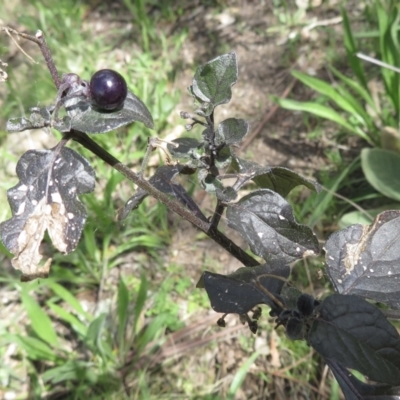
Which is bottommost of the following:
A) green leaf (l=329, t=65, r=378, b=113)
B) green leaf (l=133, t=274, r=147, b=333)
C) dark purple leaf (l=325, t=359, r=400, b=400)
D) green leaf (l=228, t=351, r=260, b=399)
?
green leaf (l=228, t=351, r=260, b=399)

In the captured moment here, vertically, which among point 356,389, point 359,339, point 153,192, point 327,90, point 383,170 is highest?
point 153,192

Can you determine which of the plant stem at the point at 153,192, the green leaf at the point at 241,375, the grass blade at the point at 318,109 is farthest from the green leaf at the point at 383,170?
Result: the plant stem at the point at 153,192

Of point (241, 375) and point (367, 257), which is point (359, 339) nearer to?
point (367, 257)

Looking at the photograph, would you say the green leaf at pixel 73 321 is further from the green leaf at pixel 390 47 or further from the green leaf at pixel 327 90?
the green leaf at pixel 390 47

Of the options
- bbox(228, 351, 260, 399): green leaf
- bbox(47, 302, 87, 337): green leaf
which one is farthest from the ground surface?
bbox(47, 302, 87, 337): green leaf

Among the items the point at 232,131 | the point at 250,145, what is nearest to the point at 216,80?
the point at 232,131

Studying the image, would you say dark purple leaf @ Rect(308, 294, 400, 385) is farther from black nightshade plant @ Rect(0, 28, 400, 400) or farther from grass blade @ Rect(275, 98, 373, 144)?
grass blade @ Rect(275, 98, 373, 144)
